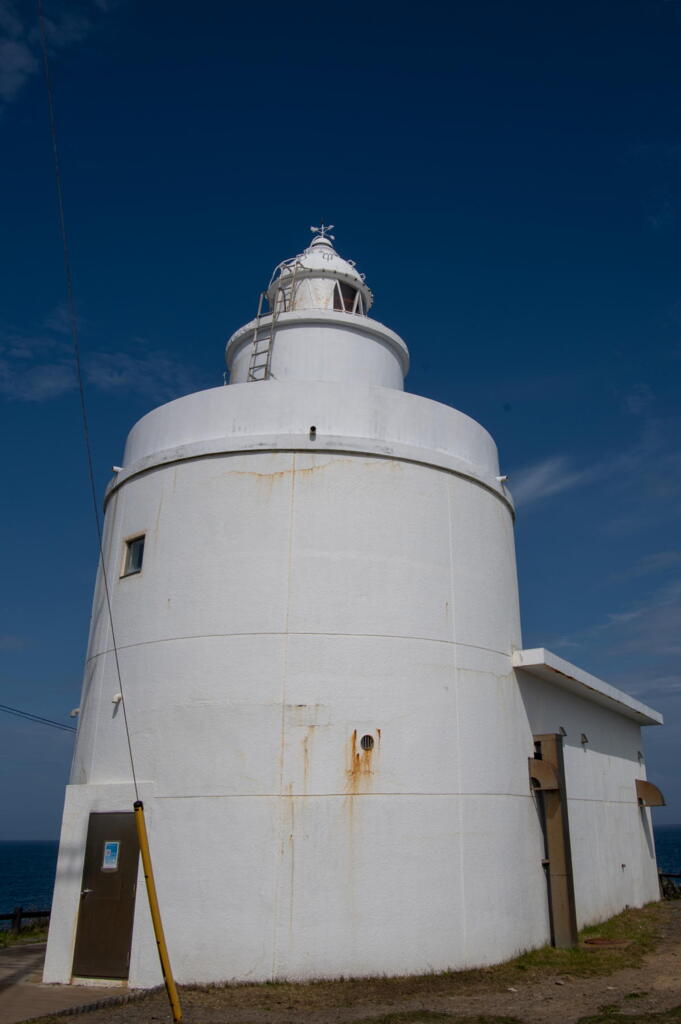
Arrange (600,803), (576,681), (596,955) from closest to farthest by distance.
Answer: (596,955), (576,681), (600,803)

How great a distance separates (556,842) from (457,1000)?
3929mm

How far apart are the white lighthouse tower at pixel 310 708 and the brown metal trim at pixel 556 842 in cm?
4

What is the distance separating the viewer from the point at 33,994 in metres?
9.60

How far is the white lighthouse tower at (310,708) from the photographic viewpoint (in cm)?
983

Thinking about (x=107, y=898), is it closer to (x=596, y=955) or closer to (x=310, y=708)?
(x=310, y=708)

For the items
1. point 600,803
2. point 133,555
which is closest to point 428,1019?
point 133,555

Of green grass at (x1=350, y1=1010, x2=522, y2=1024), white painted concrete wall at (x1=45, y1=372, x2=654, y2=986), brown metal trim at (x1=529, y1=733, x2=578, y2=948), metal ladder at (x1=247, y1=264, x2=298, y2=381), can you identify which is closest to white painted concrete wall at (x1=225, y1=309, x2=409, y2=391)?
metal ladder at (x1=247, y1=264, x2=298, y2=381)

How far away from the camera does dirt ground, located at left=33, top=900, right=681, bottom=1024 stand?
8.26 meters

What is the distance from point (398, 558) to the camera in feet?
37.5

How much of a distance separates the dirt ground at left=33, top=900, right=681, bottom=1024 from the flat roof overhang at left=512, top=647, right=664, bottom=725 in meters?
4.14

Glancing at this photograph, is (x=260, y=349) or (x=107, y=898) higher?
(x=260, y=349)

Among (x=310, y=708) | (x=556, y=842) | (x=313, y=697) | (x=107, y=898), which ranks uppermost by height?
(x=313, y=697)

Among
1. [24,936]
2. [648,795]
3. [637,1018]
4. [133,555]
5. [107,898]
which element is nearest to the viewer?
[637,1018]

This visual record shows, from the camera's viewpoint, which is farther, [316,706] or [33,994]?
[316,706]
